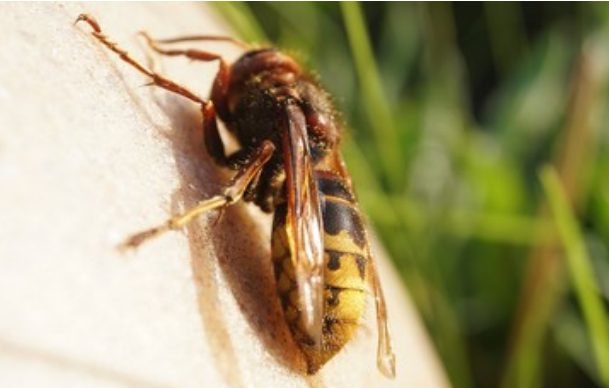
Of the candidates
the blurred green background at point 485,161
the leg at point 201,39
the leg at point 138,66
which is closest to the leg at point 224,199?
the leg at point 138,66

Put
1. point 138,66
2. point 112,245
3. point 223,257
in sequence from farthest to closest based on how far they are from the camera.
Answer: point 138,66 < point 223,257 < point 112,245

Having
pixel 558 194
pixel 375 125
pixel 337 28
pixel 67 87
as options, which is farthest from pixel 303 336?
pixel 337 28

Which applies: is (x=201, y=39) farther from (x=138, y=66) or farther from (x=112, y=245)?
(x=112, y=245)

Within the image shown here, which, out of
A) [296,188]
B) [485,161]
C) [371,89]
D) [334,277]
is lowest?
[485,161]

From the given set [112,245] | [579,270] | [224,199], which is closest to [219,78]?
[224,199]

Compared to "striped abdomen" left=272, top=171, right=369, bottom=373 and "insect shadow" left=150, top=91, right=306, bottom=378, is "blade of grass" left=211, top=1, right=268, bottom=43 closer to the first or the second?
"insect shadow" left=150, top=91, right=306, bottom=378

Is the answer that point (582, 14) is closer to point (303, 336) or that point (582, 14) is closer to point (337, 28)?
point (337, 28)

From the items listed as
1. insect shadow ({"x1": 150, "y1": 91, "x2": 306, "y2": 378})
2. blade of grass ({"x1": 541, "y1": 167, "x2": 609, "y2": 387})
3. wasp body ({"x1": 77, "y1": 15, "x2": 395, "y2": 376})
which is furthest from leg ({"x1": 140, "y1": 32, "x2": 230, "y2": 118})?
blade of grass ({"x1": 541, "y1": 167, "x2": 609, "y2": 387})

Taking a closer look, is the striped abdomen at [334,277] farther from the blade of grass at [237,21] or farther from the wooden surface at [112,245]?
the blade of grass at [237,21]
